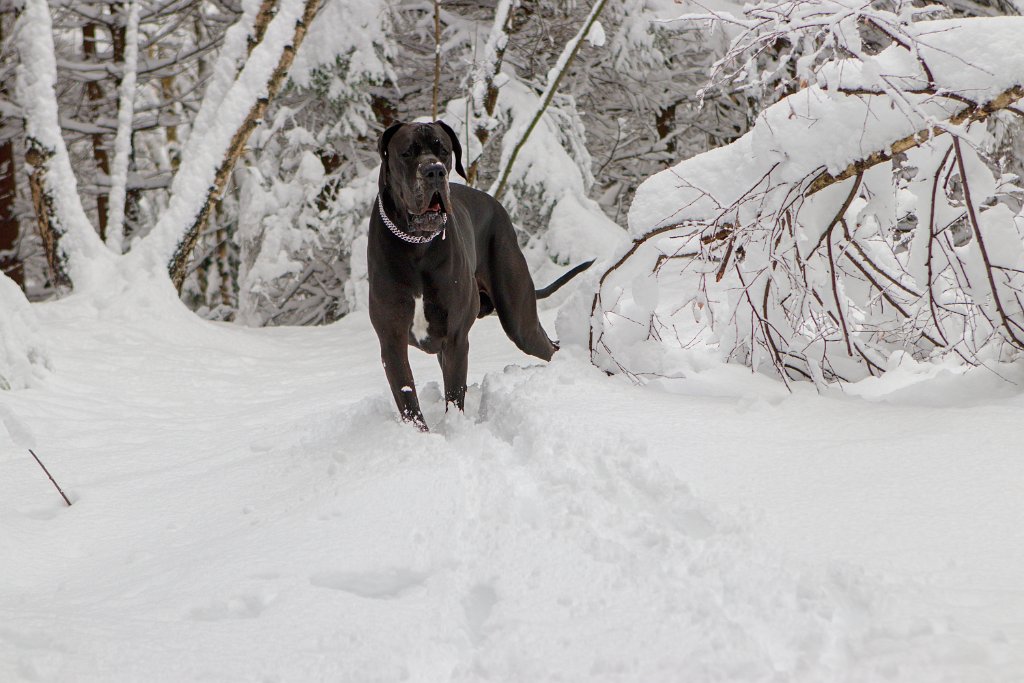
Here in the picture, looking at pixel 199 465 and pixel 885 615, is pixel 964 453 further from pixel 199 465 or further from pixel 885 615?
pixel 199 465

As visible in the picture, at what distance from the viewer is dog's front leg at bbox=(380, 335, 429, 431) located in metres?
3.77

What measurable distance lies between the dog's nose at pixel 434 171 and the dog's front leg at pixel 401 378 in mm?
728

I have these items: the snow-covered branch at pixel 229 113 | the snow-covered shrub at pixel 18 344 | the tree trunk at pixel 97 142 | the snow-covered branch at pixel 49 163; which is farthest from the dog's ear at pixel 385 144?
the tree trunk at pixel 97 142

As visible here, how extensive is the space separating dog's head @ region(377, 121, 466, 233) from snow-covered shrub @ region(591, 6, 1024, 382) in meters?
0.93

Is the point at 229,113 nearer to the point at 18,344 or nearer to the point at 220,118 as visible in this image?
the point at 220,118

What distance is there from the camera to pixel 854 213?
12.2ft

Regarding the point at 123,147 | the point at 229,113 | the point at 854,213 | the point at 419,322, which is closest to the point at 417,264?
the point at 419,322

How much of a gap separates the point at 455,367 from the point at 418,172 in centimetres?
92

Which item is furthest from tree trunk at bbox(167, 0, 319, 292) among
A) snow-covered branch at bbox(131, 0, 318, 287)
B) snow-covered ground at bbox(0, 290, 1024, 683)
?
snow-covered ground at bbox(0, 290, 1024, 683)

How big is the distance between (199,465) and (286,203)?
7230 millimetres

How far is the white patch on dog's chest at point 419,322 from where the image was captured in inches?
148

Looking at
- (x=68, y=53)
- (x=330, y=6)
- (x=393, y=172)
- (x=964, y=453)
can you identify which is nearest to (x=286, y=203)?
(x=330, y=6)

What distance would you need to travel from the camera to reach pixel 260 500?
9.96 feet

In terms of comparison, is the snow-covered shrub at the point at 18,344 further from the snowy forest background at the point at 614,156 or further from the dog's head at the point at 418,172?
the dog's head at the point at 418,172
